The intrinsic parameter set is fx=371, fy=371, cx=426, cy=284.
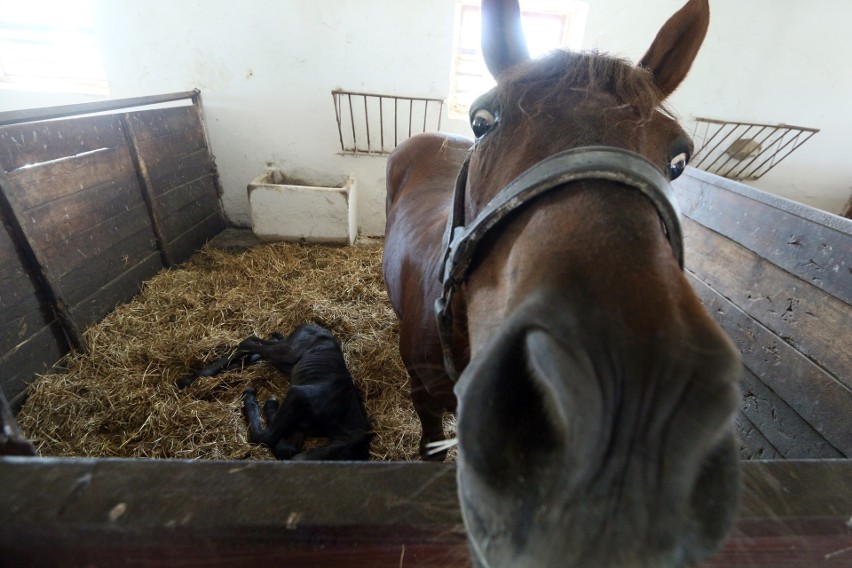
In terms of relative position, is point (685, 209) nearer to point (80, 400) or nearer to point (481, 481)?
point (481, 481)

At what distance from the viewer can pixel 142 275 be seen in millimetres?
2990

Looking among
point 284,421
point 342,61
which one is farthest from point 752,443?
point 342,61

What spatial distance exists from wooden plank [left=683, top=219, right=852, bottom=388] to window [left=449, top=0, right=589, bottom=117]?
2.78 meters

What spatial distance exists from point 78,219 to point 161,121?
1292mm

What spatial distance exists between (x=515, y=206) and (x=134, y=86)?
16.5 ft

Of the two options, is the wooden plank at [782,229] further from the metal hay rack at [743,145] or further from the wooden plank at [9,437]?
the metal hay rack at [743,145]

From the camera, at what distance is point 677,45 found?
104 cm

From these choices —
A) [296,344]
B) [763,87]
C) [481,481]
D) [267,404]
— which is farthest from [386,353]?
[763,87]

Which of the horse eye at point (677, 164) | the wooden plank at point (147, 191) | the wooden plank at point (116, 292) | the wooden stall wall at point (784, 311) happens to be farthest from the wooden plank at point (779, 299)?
the wooden plank at point (147, 191)

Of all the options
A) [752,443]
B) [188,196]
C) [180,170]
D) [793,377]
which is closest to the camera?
[793,377]

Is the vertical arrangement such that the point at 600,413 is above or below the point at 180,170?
above

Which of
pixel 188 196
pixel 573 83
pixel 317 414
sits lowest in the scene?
pixel 317 414

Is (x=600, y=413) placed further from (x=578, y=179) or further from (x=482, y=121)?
(x=482, y=121)

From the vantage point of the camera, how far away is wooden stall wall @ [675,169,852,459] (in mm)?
1228
